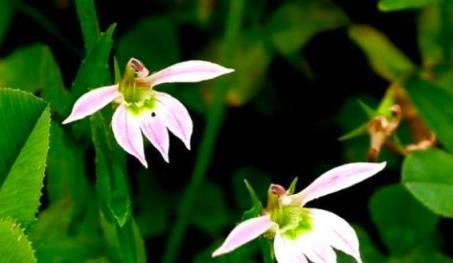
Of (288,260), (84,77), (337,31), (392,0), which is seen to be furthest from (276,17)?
(288,260)

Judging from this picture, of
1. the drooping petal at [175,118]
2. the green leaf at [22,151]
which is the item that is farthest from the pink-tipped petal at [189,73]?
the green leaf at [22,151]

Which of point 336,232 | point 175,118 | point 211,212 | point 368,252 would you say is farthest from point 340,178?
point 211,212

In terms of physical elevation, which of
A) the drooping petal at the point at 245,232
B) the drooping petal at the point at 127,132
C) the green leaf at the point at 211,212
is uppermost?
the drooping petal at the point at 127,132

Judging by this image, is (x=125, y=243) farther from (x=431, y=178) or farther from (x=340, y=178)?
(x=431, y=178)

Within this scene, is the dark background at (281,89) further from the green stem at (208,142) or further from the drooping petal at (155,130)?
the drooping petal at (155,130)

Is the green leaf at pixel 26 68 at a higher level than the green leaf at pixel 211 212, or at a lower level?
higher

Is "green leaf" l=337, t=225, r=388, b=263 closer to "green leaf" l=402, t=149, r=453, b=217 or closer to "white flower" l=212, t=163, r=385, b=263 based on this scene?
"green leaf" l=402, t=149, r=453, b=217

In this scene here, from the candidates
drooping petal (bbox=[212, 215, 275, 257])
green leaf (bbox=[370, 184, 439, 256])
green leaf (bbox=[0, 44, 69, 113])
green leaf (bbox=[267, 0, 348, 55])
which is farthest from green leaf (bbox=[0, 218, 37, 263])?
green leaf (bbox=[267, 0, 348, 55])
